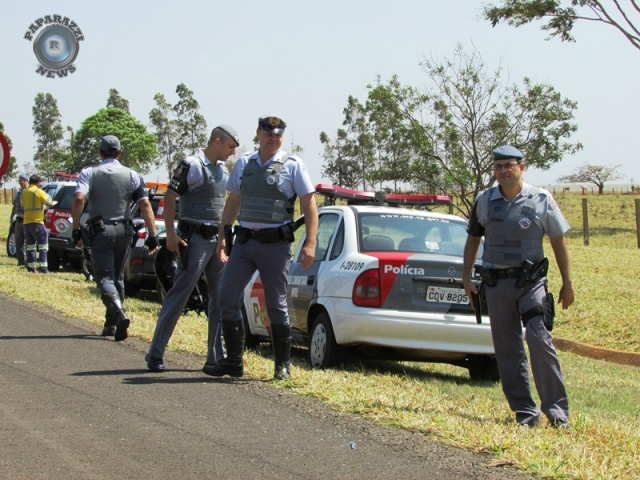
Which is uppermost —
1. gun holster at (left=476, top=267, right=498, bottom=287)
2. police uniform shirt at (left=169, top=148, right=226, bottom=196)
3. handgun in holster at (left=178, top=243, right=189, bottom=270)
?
police uniform shirt at (left=169, top=148, right=226, bottom=196)

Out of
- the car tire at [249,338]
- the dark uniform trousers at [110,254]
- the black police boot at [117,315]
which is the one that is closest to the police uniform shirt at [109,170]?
the dark uniform trousers at [110,254]

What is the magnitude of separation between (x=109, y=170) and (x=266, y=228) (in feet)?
9.93

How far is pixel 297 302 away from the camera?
9742 mm

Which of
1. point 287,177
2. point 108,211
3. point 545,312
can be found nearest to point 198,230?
point 287,177

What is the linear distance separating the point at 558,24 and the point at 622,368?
59.4 feet

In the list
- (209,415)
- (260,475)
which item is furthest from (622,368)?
(260,475)

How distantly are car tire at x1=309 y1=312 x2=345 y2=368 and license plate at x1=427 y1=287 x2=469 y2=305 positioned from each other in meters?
0.87

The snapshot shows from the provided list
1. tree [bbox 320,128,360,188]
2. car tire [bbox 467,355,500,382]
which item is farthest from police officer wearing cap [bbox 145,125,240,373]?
tree [bbox 320,128,360,188]

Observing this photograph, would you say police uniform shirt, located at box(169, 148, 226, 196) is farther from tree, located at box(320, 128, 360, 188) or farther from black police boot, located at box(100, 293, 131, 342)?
tree, located at box(320, 128, 360, 188)

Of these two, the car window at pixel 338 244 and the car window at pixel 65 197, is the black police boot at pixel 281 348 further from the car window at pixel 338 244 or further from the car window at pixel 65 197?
the car window at pixel 65 197

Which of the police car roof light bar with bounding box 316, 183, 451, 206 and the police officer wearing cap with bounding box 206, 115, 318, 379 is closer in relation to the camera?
the police officer wearing cap with bounding box 206, 115, 318, 379

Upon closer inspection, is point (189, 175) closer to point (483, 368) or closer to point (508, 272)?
point (508, 272)

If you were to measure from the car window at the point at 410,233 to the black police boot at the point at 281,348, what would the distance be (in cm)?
152

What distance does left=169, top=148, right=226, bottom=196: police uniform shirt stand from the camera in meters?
8.30
